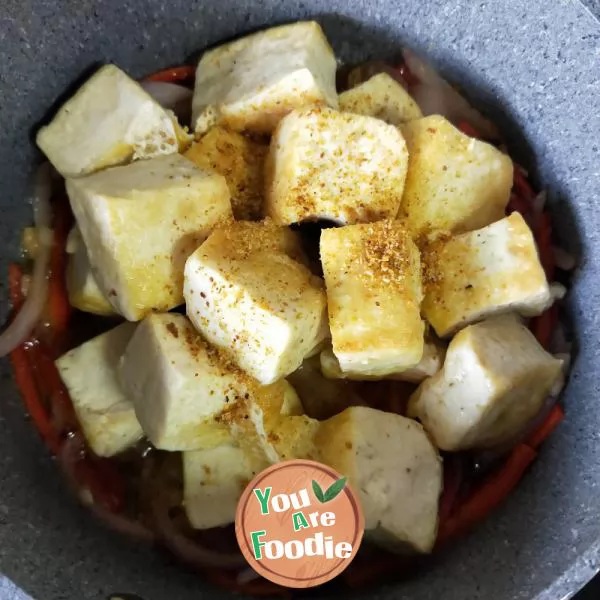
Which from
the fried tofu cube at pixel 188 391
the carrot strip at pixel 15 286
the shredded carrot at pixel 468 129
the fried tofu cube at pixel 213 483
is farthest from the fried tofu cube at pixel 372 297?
the carrot strip at pixel 15 286

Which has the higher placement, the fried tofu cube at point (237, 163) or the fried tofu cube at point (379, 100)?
the fried tofu cube at point (379, 100)

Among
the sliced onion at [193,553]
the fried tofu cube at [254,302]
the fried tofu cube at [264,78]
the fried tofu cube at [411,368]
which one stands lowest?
the sliced onion at [193,553]

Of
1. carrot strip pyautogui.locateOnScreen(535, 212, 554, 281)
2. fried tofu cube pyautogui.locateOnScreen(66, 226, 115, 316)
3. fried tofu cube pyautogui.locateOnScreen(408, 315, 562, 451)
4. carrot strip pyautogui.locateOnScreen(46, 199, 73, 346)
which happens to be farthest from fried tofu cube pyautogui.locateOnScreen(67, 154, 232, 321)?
carrot strip pyautogui.locateOnScreen(535, 212, 554, 281)

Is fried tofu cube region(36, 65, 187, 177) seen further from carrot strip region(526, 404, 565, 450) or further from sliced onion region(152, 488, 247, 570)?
carrot strip region(526, 404, 565, 450)

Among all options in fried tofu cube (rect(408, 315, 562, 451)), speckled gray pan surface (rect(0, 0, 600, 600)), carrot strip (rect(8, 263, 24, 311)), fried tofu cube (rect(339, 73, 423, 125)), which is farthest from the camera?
fried tofu cube (rect(339, 73, 423, 125))

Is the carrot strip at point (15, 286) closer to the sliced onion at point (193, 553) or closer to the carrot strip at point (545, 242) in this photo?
the sliced onion at point (193, 553)

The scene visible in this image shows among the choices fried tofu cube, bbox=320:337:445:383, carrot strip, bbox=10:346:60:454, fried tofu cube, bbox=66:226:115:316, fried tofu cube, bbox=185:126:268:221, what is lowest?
carrot strip, bbox=10:346:60:454

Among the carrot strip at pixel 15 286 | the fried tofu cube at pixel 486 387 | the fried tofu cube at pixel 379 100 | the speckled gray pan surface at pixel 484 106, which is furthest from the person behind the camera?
the fried tofu cube at pixel 379 100
